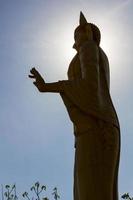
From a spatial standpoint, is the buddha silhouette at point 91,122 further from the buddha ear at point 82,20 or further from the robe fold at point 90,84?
the buddha ear at point 82,20

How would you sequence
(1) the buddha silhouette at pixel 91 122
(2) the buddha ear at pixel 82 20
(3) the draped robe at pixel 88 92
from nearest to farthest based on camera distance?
(1) the buddha silhouette at pixel 91 122 < (3) the draped robe at pixel 88 92 < (2) the buddha ear at pixel 82 20

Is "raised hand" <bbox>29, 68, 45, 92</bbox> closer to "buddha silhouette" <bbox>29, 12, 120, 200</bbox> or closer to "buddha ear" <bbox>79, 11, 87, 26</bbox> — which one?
"buddha silhouette" <bbox>29, 12, 120, 200</bbox>

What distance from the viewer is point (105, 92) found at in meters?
8.29

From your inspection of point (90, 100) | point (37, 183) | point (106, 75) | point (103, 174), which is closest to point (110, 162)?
point (103, 174)

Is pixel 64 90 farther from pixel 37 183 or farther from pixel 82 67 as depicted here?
pixel 37 183

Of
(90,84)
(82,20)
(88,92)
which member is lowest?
(88,92)

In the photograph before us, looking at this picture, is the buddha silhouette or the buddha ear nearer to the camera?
the buddha silhouette

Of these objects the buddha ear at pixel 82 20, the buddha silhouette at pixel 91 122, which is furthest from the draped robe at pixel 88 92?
the buddha ear at pixel 82 20

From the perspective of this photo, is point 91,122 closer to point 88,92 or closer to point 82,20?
point 88,92

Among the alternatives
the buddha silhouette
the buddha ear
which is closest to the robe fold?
the buddha silhouette

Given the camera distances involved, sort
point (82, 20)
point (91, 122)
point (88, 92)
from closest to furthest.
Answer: point (91, 122) → point (88, 92) → point (82, 20)

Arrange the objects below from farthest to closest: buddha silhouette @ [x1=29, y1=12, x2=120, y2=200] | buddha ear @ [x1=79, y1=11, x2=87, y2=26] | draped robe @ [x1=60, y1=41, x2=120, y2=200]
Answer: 1. buddha ear @ [x1=79, y1=11, x2=87, y2=26]
2. draped robe @ [x1=60, y1=41, x2=120, y2=200]
3. buddha silhouette @ [x1=29, y1=12, x2=120, y2=200]

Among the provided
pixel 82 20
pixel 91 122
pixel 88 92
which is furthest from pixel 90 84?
pixel 82 20

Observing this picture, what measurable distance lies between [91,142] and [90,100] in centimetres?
66
